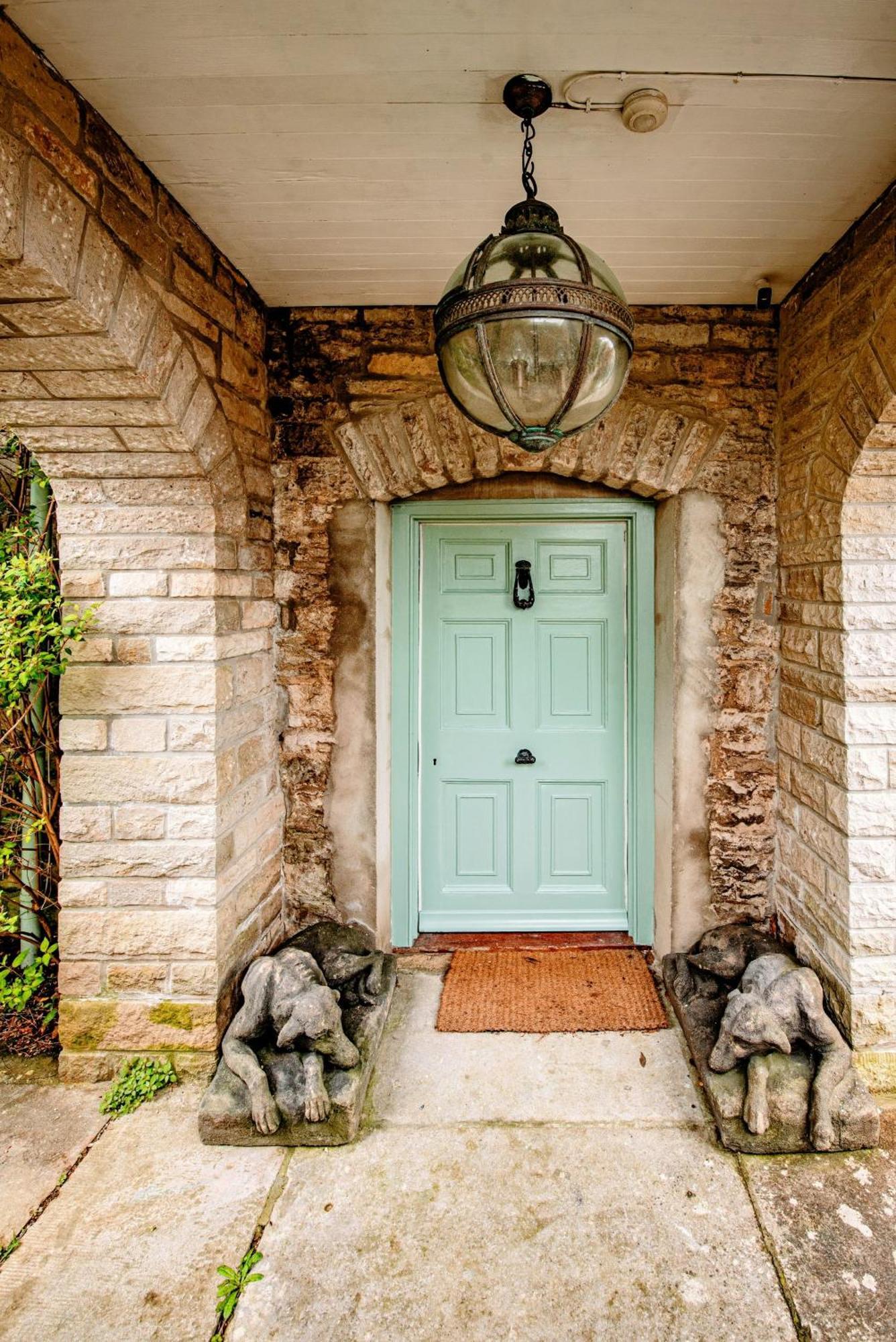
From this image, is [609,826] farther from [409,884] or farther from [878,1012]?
[878,1012]

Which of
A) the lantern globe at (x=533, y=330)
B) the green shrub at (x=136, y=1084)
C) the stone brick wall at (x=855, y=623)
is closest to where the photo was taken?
the lantern globe at (x=533, y=330)

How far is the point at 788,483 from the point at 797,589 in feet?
1.45

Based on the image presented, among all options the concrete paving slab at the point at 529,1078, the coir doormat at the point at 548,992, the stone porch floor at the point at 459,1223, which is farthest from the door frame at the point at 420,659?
the stone porch floor at the point at 459,1223

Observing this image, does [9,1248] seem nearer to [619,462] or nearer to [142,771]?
[142,771]

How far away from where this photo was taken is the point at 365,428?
2.99 m

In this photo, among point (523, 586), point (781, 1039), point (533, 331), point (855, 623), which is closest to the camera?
point (533, 331)

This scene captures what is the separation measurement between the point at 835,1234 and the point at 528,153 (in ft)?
9.63

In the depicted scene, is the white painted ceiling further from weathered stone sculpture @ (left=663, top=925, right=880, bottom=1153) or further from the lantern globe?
weathered stone sculpture @ (left=663, top=925, right=880, bottom=1153)

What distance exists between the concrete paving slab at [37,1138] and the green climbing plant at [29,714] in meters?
0.34

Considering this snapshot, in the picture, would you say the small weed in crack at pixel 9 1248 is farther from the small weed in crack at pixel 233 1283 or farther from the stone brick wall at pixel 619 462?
the stone brick wall at pixel 619 462

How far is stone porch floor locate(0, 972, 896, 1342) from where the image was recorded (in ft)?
5.50

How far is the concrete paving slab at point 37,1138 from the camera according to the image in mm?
2004

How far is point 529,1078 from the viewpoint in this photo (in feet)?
8.12

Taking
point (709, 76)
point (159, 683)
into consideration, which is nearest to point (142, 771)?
point (159, 683)
